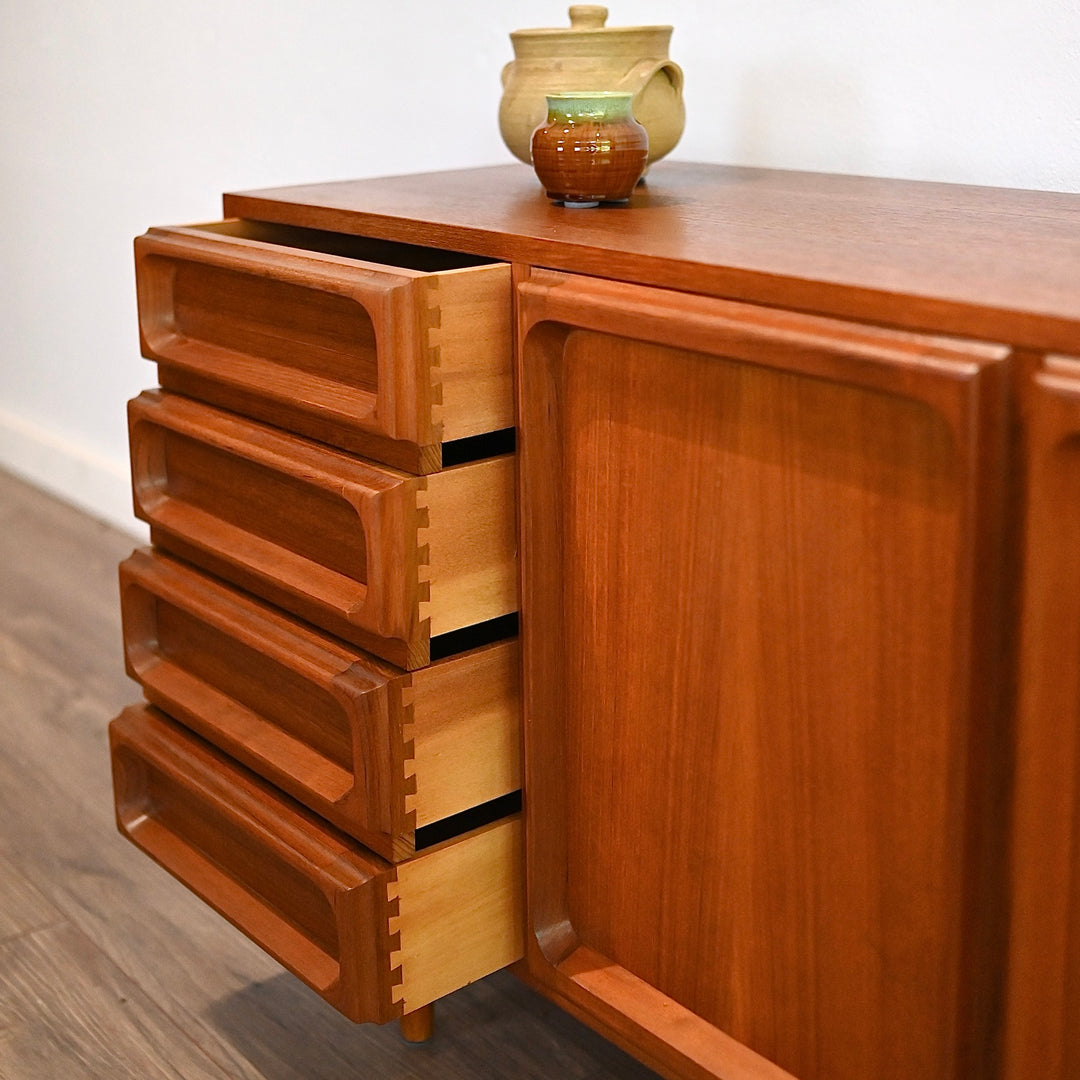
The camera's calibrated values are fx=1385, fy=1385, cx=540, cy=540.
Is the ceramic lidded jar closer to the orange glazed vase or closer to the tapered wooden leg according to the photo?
the orange glazed vase

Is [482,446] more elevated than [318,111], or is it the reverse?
[318,111]

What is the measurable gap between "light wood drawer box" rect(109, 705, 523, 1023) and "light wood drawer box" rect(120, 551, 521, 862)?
2cm

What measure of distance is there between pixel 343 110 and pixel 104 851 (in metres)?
1.02

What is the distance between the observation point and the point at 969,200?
1.03m

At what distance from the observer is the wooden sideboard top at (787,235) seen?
Answer: 0.69 m

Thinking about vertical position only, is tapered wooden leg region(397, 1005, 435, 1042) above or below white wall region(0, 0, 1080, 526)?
below

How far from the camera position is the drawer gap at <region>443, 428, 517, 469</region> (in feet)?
3.20

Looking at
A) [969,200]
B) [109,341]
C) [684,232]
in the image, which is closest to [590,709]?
[684,232]

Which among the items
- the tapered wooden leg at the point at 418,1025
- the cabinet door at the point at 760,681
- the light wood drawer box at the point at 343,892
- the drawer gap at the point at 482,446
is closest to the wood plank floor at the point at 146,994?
the tapered wooden leg at the point at 418,1025

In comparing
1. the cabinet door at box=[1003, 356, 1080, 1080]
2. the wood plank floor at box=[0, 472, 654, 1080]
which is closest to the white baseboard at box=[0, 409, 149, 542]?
the wood plank floor at box=[0, 472, 654, 1080]

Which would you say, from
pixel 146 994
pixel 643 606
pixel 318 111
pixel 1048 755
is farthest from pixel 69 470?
pixel 1048 755

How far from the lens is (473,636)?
1.02m

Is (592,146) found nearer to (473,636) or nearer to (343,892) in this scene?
(473,636)

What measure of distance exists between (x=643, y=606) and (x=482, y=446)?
7.4 inches
